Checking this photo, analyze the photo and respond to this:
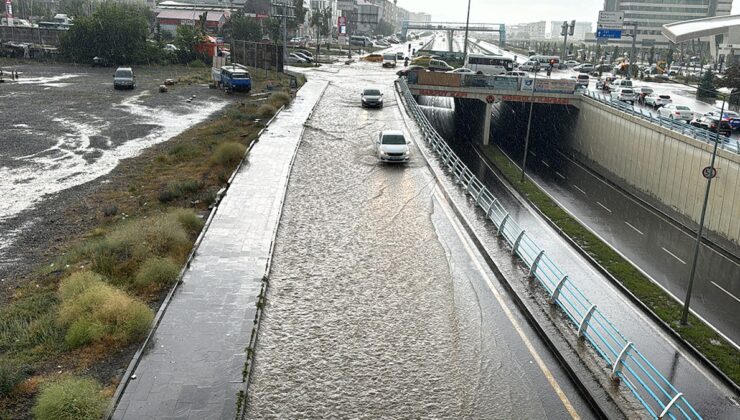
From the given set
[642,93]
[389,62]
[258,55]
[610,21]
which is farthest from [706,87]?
[258,55]

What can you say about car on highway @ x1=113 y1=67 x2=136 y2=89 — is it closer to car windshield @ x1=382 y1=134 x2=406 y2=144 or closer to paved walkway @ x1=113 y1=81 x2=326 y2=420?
car windshield @ x1=382 y1=134 x2=406 y2=144

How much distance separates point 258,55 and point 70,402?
2491 inches

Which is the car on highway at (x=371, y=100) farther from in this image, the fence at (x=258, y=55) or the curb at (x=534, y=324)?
the fence at (x=258, y=55)

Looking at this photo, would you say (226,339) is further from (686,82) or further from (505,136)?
(686,82)

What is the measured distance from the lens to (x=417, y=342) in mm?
12828

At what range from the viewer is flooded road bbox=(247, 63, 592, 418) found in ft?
35.1

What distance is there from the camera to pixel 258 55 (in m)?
69.2

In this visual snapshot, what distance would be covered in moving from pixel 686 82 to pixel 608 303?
7635 cm

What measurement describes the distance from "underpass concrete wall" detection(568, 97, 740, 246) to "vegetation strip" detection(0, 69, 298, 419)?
25013 mm

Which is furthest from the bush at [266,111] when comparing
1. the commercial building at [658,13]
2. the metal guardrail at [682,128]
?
the commercial building at [658,13]

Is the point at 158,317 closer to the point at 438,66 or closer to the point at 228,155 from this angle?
the point at 228,155

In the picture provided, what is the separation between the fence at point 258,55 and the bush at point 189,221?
4911 cm

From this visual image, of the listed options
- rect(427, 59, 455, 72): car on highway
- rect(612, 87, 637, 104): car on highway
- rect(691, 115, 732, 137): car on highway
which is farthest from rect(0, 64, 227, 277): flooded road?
rect(612, 87, 637, 104): car on highway

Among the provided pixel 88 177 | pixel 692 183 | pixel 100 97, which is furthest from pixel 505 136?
pixel 88 177
